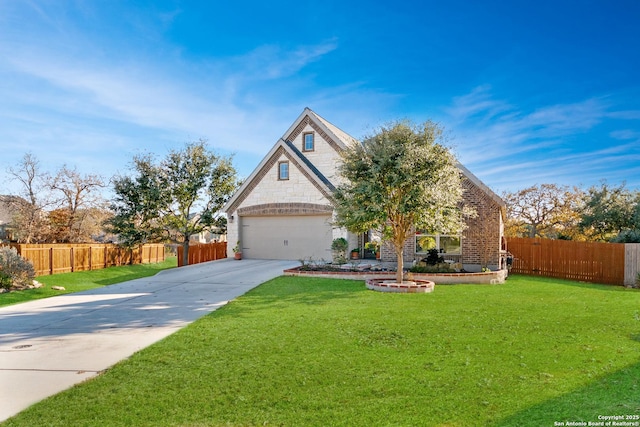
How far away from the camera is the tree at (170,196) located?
→ 2150 centimetres

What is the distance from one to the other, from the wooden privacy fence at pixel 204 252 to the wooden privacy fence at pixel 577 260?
17.3m

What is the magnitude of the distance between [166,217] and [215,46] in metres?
11.1

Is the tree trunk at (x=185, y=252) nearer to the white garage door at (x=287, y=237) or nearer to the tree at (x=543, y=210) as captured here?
the white garage door at (x=287, y=237)

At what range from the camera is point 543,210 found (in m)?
30.9

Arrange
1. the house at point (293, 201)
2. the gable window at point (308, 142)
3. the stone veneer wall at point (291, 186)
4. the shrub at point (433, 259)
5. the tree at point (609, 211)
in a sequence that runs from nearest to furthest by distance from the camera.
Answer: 1. the shrub at point (433, 259)
2. the house at point (293, 201)
3. the stone veneer wall at point (291, 186)
4. the gable window at point (308, 142)
5. the tree at point (609, 211)

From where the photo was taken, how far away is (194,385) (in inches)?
188

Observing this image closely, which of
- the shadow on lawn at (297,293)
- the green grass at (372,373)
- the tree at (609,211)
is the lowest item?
the shadow on lawn at (297,293)

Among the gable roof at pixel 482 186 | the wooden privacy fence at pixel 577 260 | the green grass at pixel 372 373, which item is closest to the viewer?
the green grass at pixel 372 373

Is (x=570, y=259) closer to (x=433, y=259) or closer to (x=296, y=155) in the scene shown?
(x=433, y=259)

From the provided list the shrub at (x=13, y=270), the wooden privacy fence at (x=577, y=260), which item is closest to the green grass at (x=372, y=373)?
the wooden privacy fence at (x=577, y=260)

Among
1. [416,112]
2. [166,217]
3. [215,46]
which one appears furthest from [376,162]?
Result: [166,217]

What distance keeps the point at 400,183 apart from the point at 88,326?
9182 mm

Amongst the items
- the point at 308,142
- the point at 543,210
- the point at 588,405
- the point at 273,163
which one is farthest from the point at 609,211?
the point at 588,405

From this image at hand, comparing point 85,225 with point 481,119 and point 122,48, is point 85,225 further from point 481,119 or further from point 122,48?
point 481,119
